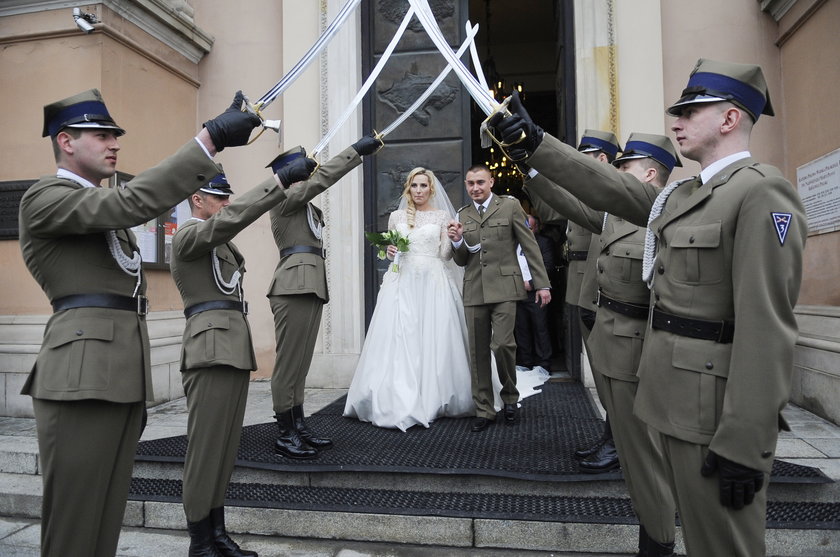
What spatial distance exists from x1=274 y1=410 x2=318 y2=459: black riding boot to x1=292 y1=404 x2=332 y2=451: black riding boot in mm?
82

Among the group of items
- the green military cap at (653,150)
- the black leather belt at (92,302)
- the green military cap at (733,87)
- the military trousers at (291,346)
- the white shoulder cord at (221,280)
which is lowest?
the military trousers at (291,346)

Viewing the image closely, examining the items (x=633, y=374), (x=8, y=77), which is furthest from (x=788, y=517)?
(x=8, y=77)

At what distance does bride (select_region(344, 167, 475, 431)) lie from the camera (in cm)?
521

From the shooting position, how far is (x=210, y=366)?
3.19 meters

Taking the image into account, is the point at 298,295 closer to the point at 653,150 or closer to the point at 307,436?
the point at 307,436

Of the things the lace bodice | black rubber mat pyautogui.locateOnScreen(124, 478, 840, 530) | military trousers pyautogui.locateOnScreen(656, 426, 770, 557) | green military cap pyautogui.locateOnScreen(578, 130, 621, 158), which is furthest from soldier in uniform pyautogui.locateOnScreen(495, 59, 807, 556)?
the lace bodice

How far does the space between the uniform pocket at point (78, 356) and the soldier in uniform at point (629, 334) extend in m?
1.93

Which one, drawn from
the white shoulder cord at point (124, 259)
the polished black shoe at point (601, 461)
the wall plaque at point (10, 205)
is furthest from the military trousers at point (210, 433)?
the wall plaque at point (10, 205)

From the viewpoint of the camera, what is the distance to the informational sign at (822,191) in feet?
17.1

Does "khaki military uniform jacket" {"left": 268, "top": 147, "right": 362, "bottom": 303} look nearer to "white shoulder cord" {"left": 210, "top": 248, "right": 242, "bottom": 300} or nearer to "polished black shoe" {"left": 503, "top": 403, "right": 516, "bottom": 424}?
"white shoulder cord" {"left": 210, "top": 248, "right": 242, "bottom": 300}

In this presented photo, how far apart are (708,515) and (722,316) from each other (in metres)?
0.62

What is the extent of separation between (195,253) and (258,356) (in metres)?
4.56

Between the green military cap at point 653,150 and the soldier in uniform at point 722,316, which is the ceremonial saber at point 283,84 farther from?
the green military cap at point 653,150

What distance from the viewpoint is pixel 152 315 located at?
21.1 ft
